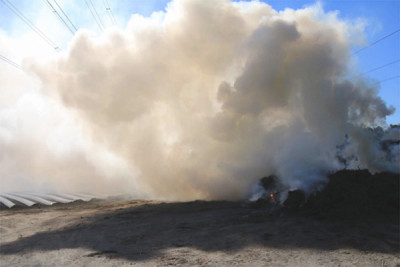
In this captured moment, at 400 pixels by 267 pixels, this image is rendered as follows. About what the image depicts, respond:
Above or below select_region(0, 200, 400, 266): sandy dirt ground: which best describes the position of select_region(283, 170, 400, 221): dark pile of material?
above

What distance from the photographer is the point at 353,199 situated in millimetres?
13656

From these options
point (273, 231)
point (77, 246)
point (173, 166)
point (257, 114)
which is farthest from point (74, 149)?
point (273, 231)

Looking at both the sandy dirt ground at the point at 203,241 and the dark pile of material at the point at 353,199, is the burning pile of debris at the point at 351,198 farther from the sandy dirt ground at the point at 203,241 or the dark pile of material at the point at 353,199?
the sandy dirt ground at the point at 203,241

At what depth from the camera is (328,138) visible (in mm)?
21094

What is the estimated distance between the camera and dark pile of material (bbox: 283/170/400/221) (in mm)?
13258

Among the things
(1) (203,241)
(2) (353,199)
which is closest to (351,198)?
(2) (353,199)

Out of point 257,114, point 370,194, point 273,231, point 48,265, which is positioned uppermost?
point 257,114

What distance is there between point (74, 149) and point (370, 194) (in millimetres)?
33477

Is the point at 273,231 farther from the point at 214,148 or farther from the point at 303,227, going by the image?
the point at 214,148

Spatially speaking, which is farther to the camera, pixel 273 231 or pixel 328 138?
pixel 328 138

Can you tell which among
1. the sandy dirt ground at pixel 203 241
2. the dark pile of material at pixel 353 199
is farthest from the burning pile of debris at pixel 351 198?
the sandy dirt ground at pixel 203 241

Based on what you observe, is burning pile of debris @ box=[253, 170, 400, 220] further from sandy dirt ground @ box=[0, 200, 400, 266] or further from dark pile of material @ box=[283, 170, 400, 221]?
sandy dirt ground @ box=[0, 200, 400, 266]

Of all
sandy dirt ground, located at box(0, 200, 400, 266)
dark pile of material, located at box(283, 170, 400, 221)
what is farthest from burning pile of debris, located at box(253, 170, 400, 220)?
sandy dirt ground, located at box(0, 200, 400, 266)

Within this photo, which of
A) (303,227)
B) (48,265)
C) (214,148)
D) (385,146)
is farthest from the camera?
(214,148)
